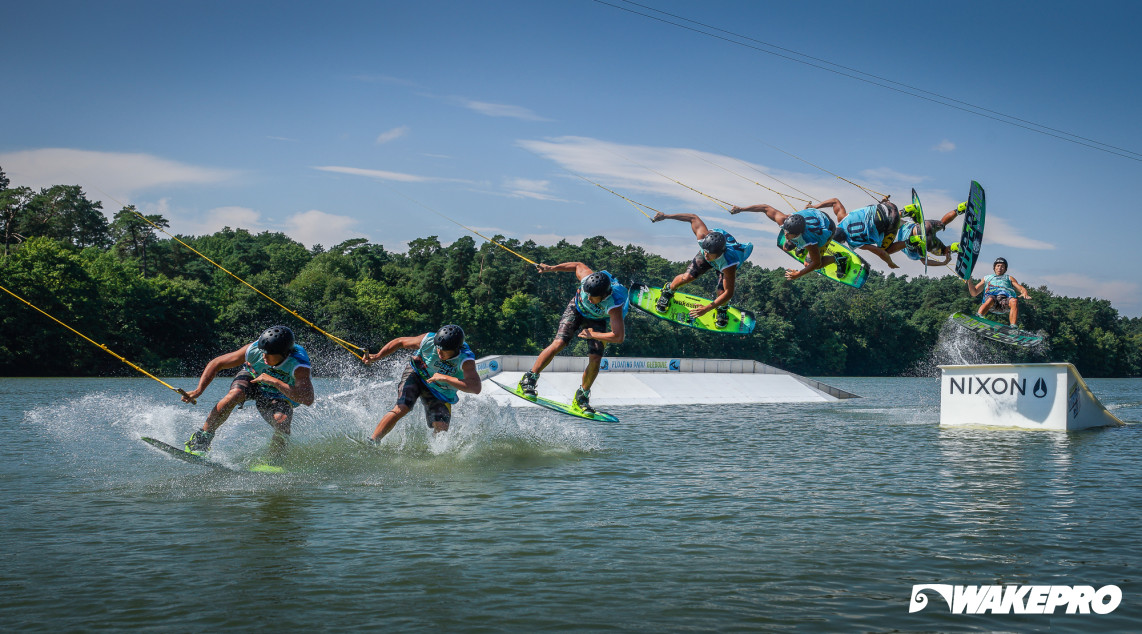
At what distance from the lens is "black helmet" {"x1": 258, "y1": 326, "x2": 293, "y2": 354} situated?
11.9 metres

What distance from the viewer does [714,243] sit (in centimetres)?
1391

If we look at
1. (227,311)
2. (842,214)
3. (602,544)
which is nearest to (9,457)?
(602,544)

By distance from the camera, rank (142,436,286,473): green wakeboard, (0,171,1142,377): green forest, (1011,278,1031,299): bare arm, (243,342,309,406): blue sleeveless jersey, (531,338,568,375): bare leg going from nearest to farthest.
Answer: (142,436,286,473): green wakeboard
(243,342,309,406): blue sleeveless jersey
(531,338,568,375): bare leg
(1011,278,1031,299): bare arm
(0,171,1142,377): green forest

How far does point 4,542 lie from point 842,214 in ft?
41.9

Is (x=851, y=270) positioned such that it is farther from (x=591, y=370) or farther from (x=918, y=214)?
(x=591, y=370)

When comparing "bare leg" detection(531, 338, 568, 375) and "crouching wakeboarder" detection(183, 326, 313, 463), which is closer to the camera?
"crouching wakeboarder" detection(183, 326, 313, 463)

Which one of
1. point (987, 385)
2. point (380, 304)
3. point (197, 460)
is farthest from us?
point (380, 304)

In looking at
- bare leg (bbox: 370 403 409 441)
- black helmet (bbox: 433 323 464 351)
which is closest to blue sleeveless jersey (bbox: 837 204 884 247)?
black helmet (bbox: 433 323 464 351)

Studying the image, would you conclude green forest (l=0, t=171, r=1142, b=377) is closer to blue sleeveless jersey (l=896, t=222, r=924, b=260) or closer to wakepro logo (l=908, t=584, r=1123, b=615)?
blue sleeveless jersey (l=896, t=222, r=924, b=260)

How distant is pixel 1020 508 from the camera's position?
11969 mm

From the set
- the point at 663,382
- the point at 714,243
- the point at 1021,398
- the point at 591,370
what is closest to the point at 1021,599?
the point at 714,243

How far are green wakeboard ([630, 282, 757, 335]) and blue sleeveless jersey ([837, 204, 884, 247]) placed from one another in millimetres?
3092

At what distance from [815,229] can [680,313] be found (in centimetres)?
366

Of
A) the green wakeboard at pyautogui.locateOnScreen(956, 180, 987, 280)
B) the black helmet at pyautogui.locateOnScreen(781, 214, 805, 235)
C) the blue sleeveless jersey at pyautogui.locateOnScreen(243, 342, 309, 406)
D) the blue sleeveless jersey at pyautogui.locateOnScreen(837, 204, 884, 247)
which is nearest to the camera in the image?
the blue sleeveless jersey at pyautogui.locateOnScreen(243, 342, 309, 406)
